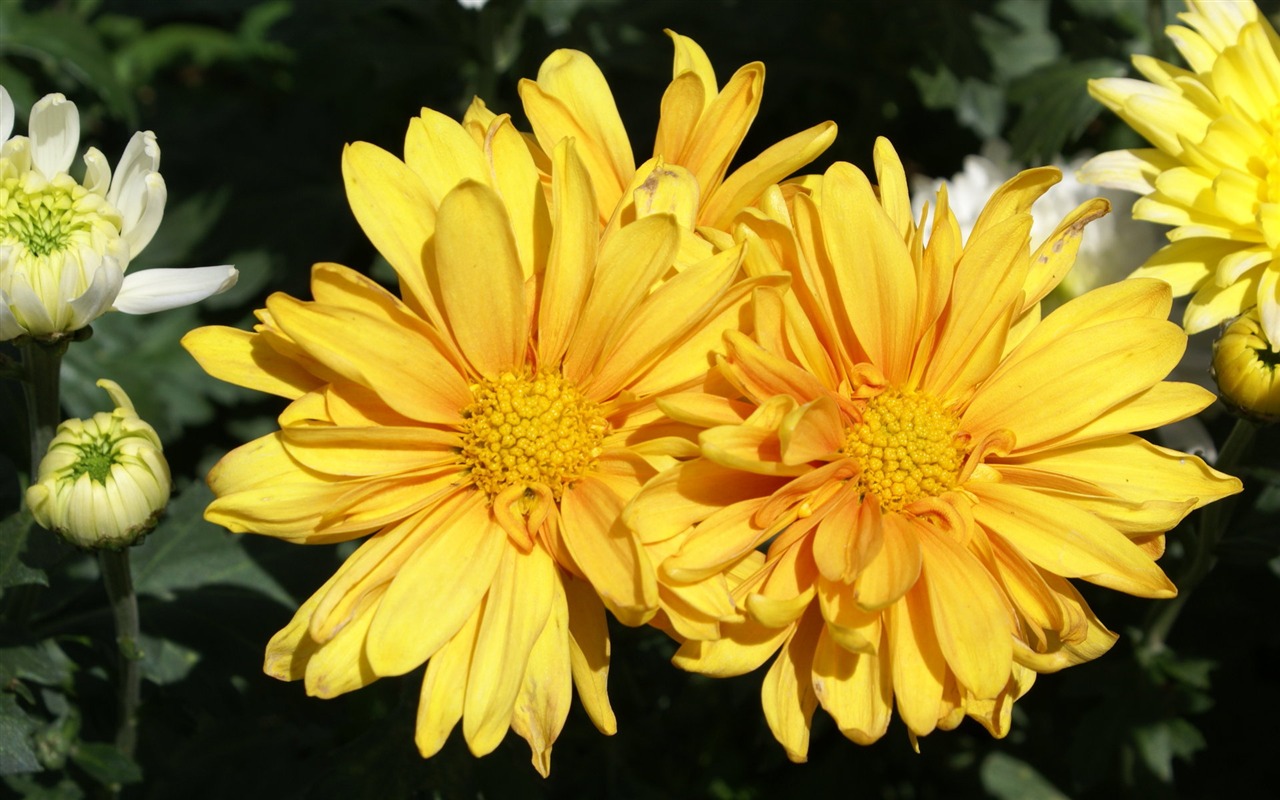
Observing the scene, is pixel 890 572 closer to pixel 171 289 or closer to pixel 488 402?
pixel 488 402

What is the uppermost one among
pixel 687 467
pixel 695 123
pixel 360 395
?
pixel 695 123

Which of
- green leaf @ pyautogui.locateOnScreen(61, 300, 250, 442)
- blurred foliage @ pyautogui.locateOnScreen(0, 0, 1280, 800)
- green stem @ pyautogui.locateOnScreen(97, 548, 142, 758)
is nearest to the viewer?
green stem @ pyautogui.locateOnScreen(97, 548, 142, 758)

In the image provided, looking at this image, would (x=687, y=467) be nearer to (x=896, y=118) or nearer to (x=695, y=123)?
(x=695, y=123)

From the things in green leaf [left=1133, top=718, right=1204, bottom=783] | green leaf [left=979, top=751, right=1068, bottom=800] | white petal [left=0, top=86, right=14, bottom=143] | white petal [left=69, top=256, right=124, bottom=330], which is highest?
white petal [left=0, top=86, right=14, bottom=143]

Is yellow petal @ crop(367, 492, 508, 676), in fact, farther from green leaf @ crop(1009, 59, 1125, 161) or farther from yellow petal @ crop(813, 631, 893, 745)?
green leaf @ crop(1009, 59, 1125, 161)

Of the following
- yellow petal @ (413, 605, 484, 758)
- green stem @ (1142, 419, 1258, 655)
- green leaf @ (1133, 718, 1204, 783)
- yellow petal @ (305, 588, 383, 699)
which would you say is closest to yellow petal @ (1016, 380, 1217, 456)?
green stem @ (1142, 419, 1258, 655)

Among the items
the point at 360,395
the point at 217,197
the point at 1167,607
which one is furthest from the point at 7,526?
the point at 1167,607
